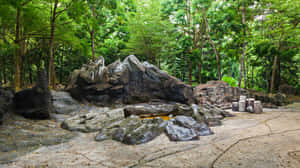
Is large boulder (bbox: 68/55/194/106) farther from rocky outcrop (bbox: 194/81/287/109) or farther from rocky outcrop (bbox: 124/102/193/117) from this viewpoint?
rocky outcrop (bbox: 194/81/287/109)

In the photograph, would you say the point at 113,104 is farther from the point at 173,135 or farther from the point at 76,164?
the point at 76,164

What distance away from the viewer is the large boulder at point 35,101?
4488mm

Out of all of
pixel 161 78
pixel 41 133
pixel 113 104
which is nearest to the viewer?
pixel 41 133

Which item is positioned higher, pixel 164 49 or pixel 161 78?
pixel 164 49

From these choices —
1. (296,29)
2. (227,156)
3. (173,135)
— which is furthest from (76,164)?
(296,29)

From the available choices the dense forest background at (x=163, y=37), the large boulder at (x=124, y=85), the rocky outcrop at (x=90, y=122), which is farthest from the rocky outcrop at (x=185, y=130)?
the dense forest background at (x=163, y=37)

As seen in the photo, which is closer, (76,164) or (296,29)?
(76,164)

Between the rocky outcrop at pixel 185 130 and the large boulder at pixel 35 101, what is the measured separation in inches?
131

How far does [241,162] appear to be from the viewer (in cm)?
176

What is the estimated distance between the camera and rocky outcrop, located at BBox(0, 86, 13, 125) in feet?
11.9

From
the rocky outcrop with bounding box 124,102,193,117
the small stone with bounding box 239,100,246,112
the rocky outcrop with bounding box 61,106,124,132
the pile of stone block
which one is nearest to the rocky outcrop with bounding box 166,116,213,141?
the rocky outcrop with bounding box 61,106,124,132

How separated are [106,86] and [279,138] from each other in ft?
19.3

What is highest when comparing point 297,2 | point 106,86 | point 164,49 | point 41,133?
point 297,2

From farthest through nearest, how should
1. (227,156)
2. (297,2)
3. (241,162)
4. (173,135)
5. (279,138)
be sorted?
(297,2)
(173,135)
(279,138)
(227,156)
(241,162)
